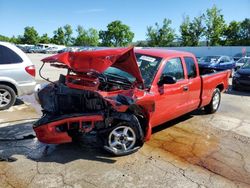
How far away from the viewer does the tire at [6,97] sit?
24.0 feet

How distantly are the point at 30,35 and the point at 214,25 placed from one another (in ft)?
193

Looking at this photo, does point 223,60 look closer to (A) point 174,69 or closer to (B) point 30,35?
(A) point 174,69

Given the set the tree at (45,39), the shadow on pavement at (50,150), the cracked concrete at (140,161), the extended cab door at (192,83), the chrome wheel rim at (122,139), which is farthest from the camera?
the tree at (45,39)

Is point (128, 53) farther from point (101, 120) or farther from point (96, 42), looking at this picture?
point (96, 42)

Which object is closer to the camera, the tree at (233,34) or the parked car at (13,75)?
the parked car at (13,75)

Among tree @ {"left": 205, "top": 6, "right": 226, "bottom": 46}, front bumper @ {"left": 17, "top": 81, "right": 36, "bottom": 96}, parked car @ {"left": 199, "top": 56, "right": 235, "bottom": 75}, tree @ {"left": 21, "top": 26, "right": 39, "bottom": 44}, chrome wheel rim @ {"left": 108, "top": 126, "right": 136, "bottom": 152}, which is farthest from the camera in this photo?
tree @ {"left": 21, "top": 26, "right": 39, "bottom": 44}

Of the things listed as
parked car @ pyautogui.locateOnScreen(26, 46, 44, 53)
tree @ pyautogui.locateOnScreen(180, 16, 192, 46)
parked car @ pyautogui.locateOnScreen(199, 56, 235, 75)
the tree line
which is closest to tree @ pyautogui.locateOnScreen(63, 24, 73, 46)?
the tree line

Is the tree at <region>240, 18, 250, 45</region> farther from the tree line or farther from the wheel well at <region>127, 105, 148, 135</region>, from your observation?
the wheel well at <region>127, 105, 148, 135</region>

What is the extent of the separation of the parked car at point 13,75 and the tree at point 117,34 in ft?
239

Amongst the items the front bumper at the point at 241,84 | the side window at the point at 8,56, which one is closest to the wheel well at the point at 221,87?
the front bumper at the point at 241,84

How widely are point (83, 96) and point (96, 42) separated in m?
83.5

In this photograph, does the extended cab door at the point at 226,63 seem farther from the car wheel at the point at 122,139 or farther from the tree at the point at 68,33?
the tree at the point at 68,33

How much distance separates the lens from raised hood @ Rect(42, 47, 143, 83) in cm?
425

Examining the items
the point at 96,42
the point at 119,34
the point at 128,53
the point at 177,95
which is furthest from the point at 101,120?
the point at 96,42
